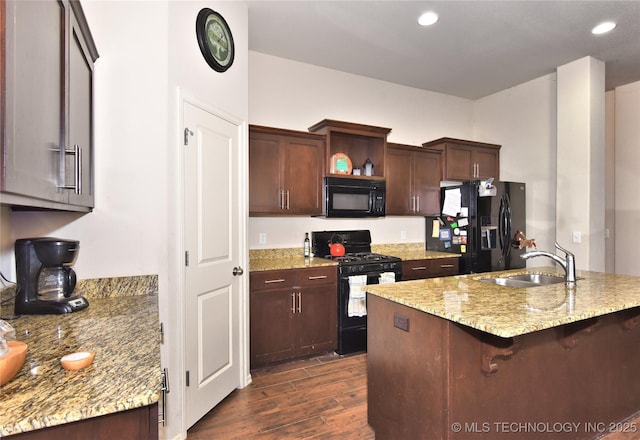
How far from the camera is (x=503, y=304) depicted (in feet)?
5.36

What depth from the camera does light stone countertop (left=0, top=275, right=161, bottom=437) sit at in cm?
80

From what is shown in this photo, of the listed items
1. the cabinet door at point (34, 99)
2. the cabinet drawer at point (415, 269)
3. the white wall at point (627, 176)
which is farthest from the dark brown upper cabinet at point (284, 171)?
the white wall at point (627, 176)

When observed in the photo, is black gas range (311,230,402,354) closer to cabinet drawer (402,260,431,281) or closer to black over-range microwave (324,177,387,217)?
cabinet drawer (402,260,431,281)

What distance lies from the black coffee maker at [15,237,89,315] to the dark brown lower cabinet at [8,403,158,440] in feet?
3.20

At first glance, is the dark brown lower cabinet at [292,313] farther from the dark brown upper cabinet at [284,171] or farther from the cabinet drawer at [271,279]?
the dark brown upper cabinet at [284,171]

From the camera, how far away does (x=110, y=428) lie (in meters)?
0.86

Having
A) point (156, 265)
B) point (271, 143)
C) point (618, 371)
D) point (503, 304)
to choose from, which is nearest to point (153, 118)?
point (156, 265)

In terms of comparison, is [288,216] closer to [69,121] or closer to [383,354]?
[383,354]

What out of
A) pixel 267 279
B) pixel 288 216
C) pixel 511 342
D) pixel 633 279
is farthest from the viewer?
pixel 288 216

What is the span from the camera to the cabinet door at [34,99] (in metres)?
0.88

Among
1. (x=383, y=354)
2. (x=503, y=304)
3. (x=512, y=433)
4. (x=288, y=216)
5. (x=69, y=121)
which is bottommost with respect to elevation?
(x=512, y=433)

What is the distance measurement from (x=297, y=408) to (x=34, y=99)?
2.28 metres

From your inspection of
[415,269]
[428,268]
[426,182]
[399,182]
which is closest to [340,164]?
[399,182]

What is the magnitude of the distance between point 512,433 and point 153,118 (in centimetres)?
258
